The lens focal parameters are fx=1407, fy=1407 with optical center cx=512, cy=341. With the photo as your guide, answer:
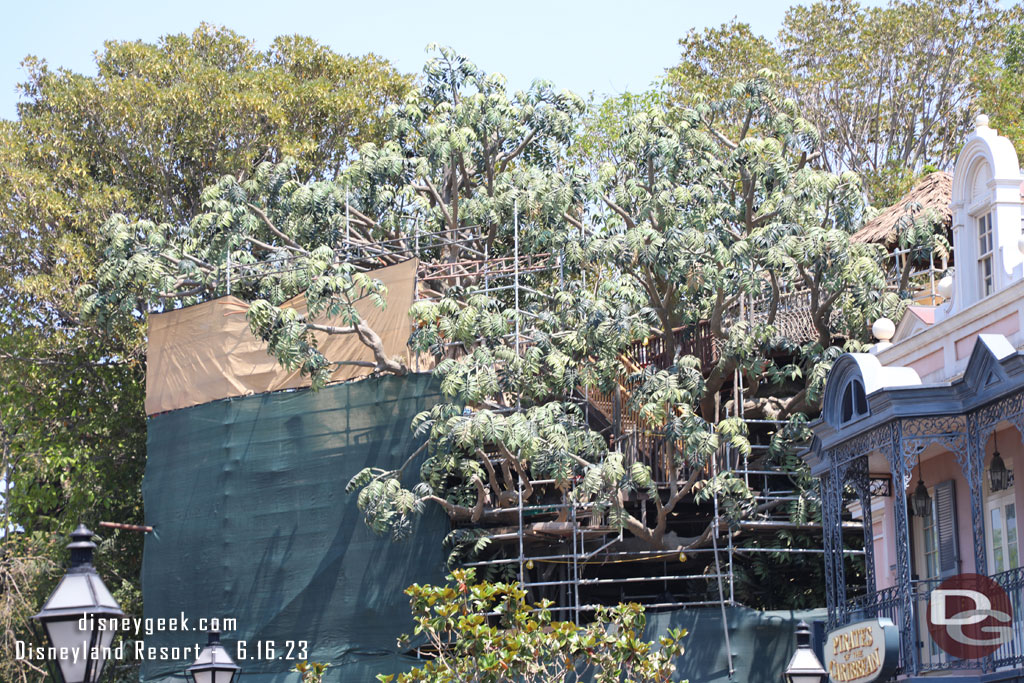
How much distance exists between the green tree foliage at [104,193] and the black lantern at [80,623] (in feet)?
76.6

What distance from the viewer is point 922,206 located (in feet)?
80.8

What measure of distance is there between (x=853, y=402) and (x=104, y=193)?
19292 millimetres

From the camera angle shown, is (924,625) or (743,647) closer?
(924,625)

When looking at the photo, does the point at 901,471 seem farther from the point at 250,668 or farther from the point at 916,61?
the point at 916,61

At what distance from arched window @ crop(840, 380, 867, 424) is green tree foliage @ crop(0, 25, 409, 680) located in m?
17.2

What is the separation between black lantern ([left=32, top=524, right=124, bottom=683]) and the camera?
7047 mm

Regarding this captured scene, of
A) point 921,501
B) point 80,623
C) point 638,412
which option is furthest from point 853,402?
point 80,623

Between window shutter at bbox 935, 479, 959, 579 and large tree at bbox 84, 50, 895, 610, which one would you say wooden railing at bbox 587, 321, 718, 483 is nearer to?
large tree at bbox 84, 50, 895, 610

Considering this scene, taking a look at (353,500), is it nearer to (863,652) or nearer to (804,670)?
(863,652)

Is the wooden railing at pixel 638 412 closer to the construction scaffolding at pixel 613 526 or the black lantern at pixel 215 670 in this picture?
the construction scaffolding at pixel 613 526

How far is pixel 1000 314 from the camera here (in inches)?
618

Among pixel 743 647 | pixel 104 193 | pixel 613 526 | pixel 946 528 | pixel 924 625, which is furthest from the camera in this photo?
pixel 104 193

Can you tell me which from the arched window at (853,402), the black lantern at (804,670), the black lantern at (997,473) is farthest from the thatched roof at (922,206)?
the black lantern at (804,670)

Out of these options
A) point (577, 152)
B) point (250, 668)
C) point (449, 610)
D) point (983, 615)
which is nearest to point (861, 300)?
point (983, 615)
